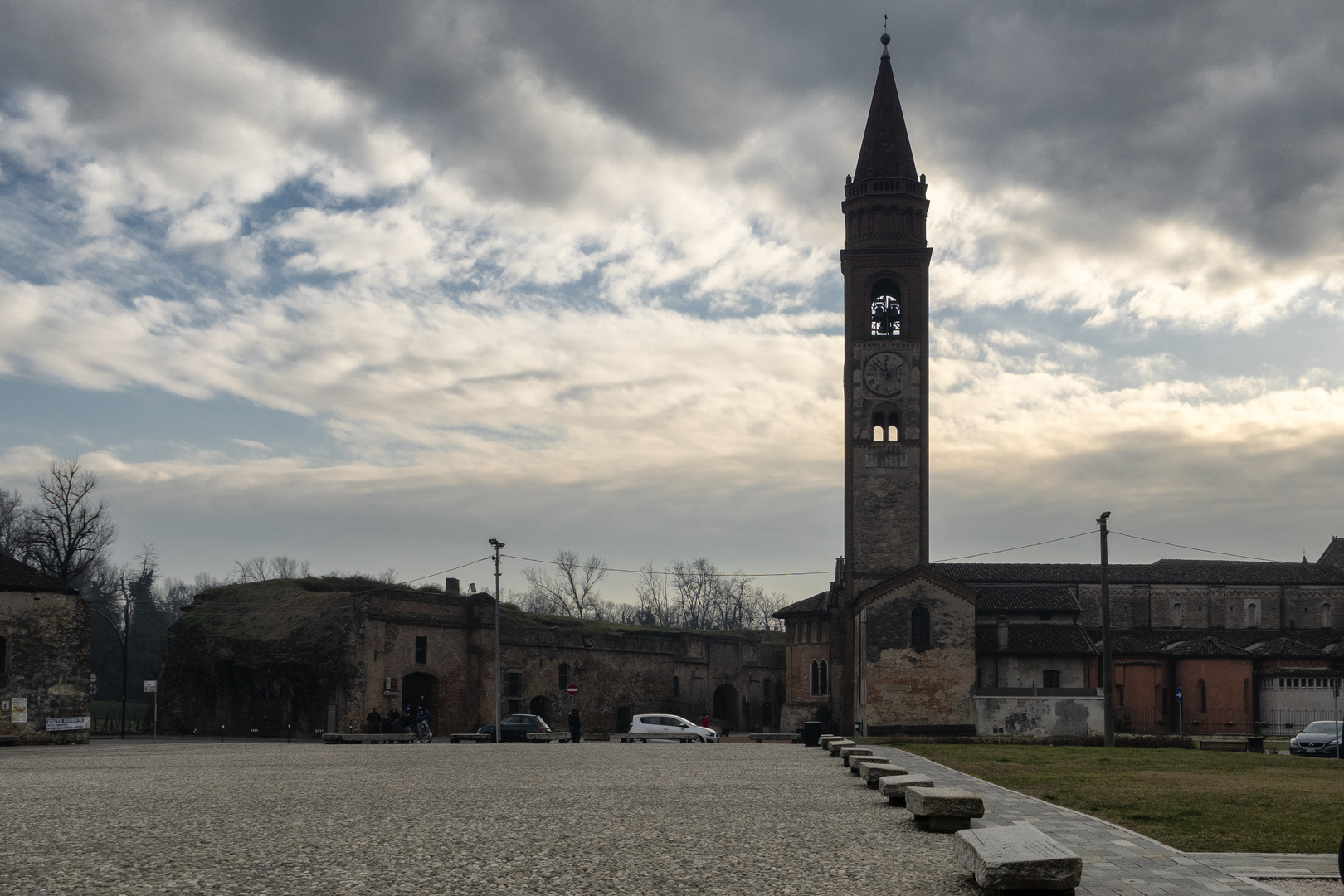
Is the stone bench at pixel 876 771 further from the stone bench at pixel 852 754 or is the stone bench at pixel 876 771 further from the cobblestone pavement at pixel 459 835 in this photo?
the stone bench at pixel 852 754

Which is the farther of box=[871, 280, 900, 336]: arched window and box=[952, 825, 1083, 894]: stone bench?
box=[871, 280, 900, 336]: arched window

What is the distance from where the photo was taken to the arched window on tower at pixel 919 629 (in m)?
46.8

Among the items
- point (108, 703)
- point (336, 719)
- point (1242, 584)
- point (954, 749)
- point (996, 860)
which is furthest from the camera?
point (108, 703)

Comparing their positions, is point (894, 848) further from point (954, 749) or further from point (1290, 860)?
point (954, 749)

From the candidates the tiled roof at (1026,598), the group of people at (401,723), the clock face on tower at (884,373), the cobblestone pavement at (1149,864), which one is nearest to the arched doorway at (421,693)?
the group of people at (401,723)

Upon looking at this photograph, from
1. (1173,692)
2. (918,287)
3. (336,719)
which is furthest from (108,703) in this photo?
(1173,692)

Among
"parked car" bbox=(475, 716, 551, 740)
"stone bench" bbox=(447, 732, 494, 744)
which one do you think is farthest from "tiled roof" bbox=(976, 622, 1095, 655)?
"stone bench" bbox=(447, 732, 494, 744)

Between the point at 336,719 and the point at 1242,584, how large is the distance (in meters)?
46.0

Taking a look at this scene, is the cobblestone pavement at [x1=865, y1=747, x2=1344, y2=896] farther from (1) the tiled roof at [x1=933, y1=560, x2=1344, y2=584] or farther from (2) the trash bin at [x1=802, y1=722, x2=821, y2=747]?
(1) the tiled roof at [x1=933, y1=560, x2=1344, y2=584]

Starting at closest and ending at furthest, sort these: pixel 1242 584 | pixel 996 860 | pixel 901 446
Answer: pixel 996 860 < pixel 901 446 < pixel 1242 584

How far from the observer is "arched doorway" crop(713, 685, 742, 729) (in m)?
65.0

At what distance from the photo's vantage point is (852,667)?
51.7m

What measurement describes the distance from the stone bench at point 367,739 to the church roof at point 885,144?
108 feet

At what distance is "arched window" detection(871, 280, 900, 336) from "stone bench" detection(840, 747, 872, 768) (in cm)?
3157
